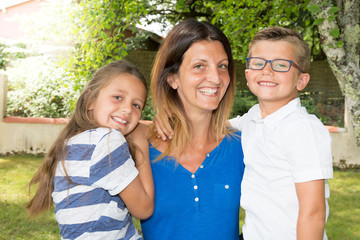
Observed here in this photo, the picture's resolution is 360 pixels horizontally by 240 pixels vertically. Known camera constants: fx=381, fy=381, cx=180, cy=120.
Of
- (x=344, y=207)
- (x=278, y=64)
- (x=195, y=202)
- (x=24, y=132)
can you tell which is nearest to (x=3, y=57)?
(x=24, y=132)

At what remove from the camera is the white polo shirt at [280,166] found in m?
1.56

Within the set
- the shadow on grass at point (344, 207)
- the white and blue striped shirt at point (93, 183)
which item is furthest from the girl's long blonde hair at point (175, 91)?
the shadow on grass at point (344, 207)

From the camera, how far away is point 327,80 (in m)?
9.73

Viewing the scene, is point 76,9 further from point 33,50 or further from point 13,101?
point 33,50

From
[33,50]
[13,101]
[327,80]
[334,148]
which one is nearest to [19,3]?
[33,50]

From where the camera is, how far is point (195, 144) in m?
2.28

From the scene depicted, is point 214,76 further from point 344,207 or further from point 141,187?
point 344,207

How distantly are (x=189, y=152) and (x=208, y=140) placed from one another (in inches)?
6.6

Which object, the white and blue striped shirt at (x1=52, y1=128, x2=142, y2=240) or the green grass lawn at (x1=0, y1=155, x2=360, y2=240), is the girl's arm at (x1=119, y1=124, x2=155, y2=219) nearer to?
the white and blue striped shirt at (x1=52, y1=128, x2=142, y2=240)

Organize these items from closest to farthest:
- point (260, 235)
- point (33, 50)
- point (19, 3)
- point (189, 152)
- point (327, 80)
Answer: point (260, 235), point (189, 152), point (327, 80), point (33, 50), point (19, 3)

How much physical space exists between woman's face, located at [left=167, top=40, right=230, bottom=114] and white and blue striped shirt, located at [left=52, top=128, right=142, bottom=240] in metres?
0.62

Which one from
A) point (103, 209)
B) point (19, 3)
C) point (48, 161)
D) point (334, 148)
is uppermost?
point (19, 3)

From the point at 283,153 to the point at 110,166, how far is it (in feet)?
2.52

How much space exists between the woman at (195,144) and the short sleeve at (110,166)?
39cm
